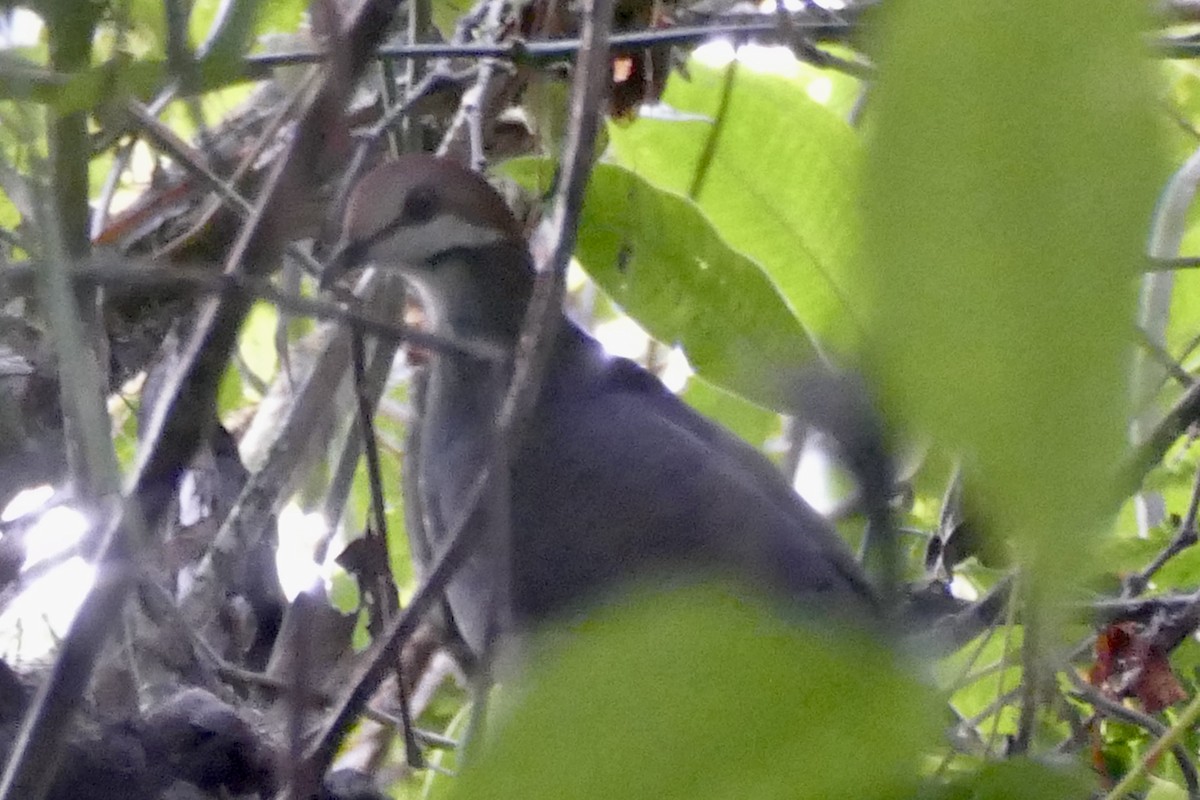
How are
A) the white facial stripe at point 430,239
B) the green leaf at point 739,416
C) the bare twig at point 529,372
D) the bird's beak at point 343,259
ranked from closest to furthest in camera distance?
the bare twig at point 529,372
the bird's beak at point 343,259
the white facial stripe at point 430,239
the green leaf at point 739,416

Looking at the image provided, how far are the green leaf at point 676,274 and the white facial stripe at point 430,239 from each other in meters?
0.22

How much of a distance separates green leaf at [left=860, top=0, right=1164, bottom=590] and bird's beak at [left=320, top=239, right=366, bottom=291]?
940mm

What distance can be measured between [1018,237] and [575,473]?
107 cm

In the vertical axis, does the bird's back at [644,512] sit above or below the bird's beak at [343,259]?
below

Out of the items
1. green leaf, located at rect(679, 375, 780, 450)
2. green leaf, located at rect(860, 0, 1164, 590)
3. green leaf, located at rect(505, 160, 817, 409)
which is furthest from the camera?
green leaf, located at rect(679, 375, 780, 450)

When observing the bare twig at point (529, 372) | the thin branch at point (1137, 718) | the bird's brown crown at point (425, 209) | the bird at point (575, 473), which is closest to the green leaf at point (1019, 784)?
the bare twig at point (529, 372)

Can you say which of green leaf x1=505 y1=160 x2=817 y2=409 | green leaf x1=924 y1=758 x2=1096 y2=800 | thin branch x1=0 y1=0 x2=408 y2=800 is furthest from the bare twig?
green leaf x1=505 y1=160 x2=817 y2=409

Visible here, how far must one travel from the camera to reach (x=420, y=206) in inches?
47.8

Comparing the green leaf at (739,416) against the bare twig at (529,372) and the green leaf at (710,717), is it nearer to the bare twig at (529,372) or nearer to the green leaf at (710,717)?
the bare twig at (529,372)

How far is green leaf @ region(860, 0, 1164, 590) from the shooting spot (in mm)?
166

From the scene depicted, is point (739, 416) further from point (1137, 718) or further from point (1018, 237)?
point (1018, 237)

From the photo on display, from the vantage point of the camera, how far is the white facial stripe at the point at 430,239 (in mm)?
1276

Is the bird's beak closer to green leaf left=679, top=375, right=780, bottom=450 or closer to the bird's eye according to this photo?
the bird's eye

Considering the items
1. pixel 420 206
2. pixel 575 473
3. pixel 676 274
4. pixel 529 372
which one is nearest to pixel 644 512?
pixel 575 473
